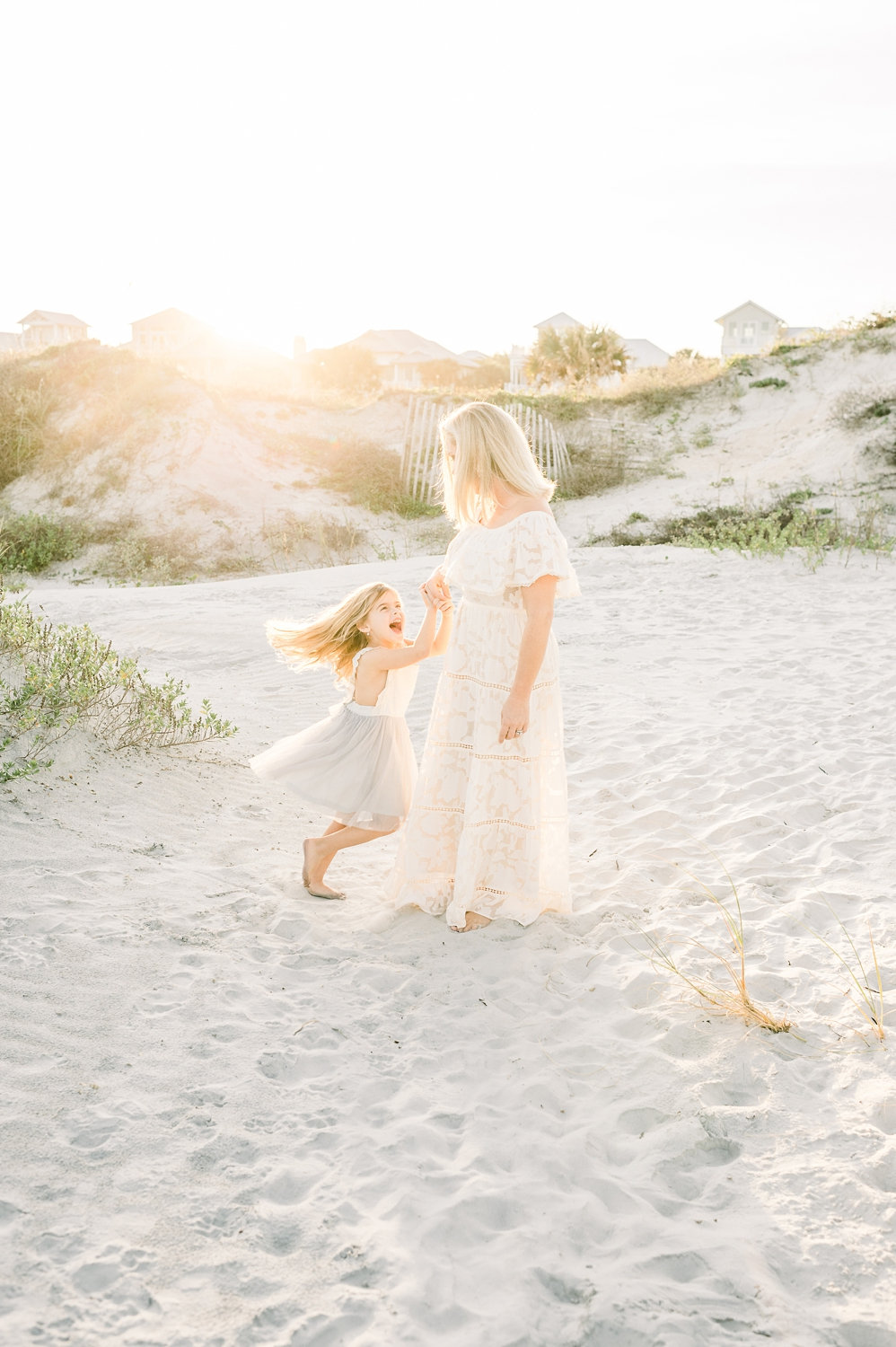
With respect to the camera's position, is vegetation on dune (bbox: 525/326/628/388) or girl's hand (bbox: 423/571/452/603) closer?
girl's hand (bbox: 423/571/452/603)

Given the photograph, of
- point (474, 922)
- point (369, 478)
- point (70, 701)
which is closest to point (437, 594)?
point (474, 922)

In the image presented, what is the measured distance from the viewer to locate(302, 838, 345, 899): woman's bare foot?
13.1ft

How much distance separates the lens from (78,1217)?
218 cm

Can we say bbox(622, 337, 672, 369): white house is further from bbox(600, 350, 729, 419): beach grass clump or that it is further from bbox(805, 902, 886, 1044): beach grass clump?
bbox(805, 902, 886, 1044): beach grass clump

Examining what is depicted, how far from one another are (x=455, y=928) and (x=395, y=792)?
0.58 m

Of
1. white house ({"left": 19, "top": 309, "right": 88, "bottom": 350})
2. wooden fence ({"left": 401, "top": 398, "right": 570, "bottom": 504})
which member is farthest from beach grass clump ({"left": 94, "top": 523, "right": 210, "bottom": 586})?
white house ({"left": 19, "top": 309, "right": 88, "bottom": 350})

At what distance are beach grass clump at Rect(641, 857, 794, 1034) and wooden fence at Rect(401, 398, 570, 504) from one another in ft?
46.9

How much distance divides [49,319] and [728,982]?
215 feet

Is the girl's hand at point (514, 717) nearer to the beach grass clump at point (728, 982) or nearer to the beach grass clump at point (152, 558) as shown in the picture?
the beach grass clump at point (728, 982)

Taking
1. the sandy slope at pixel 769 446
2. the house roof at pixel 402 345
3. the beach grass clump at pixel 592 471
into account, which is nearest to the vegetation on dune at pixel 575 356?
the sandy slope at pixel 769 446

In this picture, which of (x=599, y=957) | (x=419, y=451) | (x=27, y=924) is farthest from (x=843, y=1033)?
(x=419, y=451)

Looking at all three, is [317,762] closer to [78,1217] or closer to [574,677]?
[78,1217]

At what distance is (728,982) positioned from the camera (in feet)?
10.9

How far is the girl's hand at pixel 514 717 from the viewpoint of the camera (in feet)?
11.1
